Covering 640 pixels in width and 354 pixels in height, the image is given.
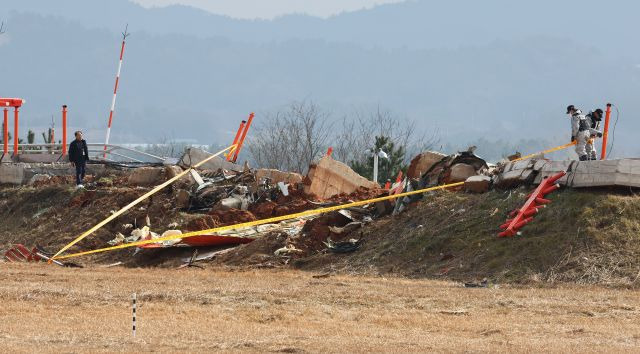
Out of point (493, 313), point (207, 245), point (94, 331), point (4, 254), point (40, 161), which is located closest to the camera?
point (94, 331)

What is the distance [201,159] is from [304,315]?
19.1 m

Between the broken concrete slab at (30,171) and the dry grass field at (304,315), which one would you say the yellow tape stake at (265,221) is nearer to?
the dry grass field at (304,315)

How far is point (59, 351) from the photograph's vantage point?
14766 millimetres

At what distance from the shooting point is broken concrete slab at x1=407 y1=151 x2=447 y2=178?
3058 centimetres

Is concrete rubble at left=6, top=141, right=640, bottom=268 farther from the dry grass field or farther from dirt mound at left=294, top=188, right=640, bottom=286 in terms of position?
the dry grass field

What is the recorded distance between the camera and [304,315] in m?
18.3

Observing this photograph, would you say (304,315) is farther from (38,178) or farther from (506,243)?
(38,178)

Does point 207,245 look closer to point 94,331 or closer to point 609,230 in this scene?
point 609,230

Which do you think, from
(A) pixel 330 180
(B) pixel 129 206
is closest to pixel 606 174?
(A) pixel 330 180

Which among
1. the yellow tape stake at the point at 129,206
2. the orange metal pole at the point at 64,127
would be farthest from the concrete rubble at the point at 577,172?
the orange metal pole at the point at 64,127

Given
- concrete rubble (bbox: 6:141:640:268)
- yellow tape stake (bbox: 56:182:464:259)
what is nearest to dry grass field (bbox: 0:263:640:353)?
concrete rubble (bbox: 6:141:640:268)

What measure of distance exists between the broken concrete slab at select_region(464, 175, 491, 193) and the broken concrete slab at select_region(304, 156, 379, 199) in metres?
4.76

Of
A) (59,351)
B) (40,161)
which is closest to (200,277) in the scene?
(59,351)

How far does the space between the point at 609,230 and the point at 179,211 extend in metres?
12.1
